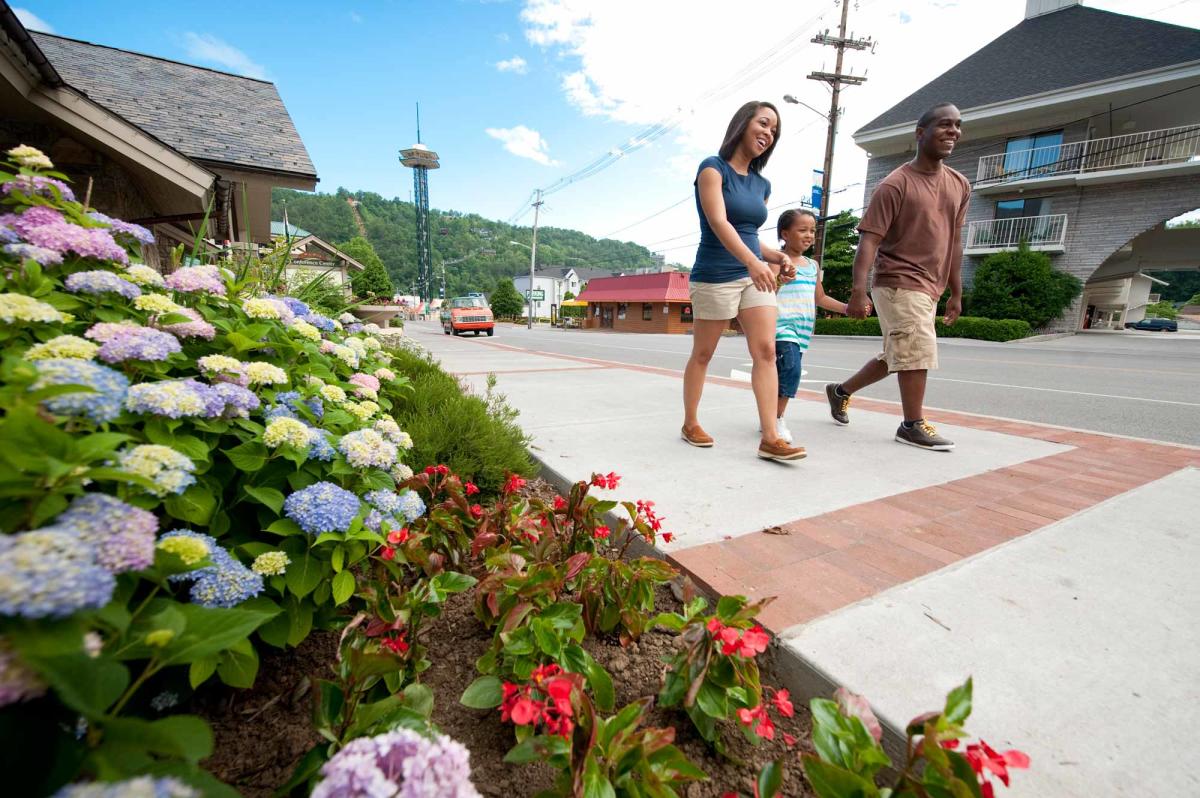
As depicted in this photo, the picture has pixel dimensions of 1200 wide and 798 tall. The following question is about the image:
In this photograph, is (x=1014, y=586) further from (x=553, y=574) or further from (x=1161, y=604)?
(x=553, y=574)

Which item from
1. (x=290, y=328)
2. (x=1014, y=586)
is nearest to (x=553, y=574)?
(x=290, y=328)

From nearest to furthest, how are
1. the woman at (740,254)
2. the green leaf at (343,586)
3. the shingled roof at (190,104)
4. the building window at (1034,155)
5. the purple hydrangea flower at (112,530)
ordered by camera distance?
the purple hydrangea flower at (112,530), the green leaf at (343,586), the woman at (740,254), the shingled roof at (190,104), the building window at (1034,155)

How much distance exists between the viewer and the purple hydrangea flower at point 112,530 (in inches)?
22.1

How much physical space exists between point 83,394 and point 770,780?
116 cm

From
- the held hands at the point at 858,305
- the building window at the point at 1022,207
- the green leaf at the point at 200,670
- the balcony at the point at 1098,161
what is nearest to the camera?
the green leaf at the point at 200,670

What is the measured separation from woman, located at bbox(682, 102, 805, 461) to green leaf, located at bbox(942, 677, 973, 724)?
1974mm

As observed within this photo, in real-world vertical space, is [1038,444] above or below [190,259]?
below

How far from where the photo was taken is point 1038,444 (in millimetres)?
3207

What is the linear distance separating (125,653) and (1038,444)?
13.9 ft

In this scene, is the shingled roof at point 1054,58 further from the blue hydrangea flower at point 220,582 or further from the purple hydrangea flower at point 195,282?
the blue hydrangea flower at point 220,582

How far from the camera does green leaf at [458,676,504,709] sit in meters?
0.98

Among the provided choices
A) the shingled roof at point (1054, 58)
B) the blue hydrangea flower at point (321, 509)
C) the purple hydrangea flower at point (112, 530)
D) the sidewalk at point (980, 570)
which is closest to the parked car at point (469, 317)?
the shingled roof at point (1054, 58)

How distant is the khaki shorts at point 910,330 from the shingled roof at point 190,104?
690 cm

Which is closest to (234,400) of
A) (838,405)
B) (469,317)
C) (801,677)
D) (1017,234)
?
(801,677)
